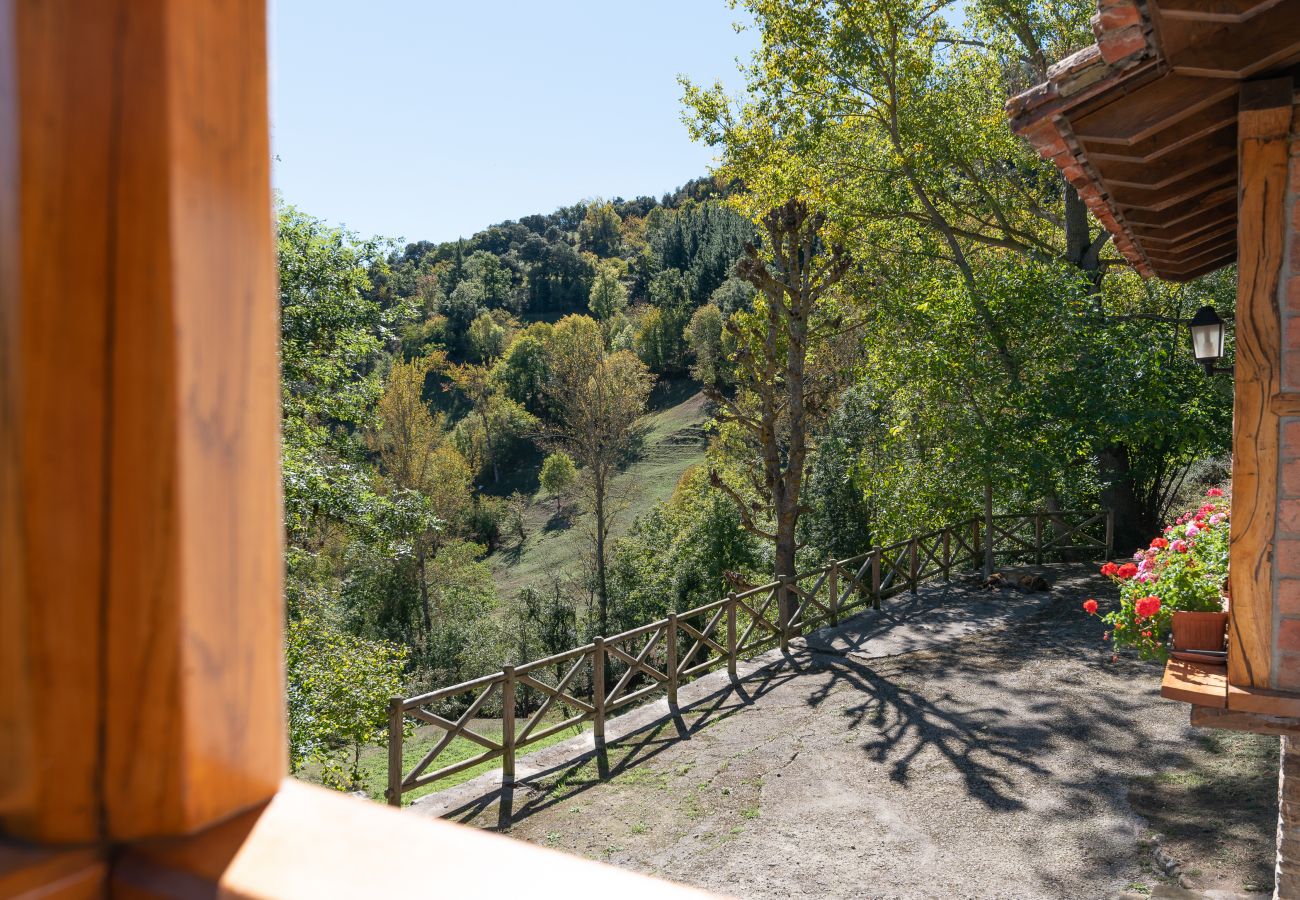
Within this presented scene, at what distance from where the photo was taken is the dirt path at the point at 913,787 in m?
6.02

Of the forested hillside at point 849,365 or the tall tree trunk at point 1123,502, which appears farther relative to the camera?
the tall tree trunk at point 1123,502

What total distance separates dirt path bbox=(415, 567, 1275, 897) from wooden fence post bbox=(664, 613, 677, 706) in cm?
23

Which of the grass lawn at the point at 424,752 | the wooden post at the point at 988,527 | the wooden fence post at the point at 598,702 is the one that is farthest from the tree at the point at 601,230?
the wooden fence post at the point at 598,702

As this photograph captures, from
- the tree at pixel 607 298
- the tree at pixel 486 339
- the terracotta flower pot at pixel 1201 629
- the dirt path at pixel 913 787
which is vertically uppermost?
the tree at pixel 607 298

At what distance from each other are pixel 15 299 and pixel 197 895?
0.35 m

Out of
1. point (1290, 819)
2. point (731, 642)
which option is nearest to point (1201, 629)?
point (1290, 819)

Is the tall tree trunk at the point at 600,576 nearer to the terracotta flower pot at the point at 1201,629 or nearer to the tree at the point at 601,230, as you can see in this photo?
the terracotta flower pot at the point at 1201,629

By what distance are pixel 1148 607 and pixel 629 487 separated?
1075 inches

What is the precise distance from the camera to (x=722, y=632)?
60.3 feet

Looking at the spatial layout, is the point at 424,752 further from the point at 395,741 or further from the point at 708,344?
the point at 708,344

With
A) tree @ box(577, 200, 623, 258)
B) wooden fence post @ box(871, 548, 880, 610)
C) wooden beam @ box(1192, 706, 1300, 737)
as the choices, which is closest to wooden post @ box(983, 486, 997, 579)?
wooden fence post @ box(871, 548, 880, 610)

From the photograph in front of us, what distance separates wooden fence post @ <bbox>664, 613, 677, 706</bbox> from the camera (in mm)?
10242

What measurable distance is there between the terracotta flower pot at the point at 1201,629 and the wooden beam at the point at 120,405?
4.07m

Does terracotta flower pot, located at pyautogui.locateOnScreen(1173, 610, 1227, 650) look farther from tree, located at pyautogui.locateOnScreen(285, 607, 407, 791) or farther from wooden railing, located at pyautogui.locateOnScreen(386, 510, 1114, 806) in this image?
tree, located at pyautogui.locateOnScreen(285, 607, 407, 791)
